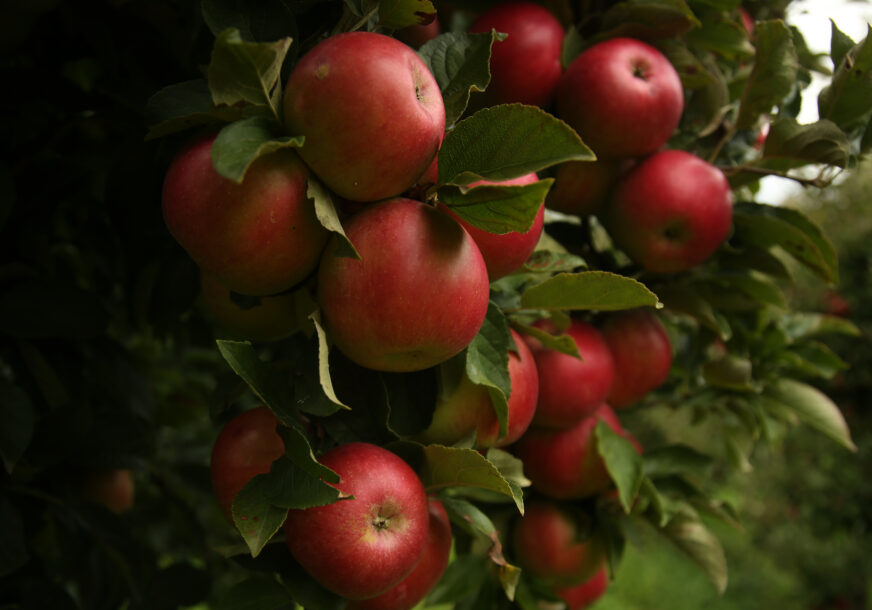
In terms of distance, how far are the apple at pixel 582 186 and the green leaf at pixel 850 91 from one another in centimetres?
24

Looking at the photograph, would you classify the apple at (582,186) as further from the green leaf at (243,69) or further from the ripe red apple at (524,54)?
the green leaf at (243,69)

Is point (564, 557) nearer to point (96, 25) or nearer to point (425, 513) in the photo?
point (425, 513)

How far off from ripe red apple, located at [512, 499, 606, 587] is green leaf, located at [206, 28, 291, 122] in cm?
66

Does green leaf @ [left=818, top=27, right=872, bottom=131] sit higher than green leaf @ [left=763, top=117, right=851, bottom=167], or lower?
higher

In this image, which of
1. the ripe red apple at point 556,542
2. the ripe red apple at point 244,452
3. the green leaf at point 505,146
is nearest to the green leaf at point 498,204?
the green leaf at point 505,146

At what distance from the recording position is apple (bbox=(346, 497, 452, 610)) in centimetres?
65

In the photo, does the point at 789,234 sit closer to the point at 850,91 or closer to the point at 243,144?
A: the point at 850,91

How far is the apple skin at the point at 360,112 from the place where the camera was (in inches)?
20.1

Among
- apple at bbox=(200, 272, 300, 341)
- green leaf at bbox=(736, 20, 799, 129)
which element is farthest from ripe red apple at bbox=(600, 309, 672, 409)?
apple at bbox=(200, 272, 300, 341)

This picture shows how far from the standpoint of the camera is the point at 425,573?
667mm

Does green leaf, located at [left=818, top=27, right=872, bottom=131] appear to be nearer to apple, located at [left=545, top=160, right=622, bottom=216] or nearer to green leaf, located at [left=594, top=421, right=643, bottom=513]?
apple, located at [left=545, top=160, right=622, bottom=216]

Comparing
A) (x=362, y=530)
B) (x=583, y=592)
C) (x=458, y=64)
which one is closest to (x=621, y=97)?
(x=458, y=64)

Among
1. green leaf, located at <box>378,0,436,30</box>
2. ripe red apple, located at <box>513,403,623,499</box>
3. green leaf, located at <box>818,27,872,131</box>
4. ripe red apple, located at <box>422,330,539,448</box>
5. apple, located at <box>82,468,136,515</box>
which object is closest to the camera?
green leaf, located at <box>378,0,436,30</box>

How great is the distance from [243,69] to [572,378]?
0.51m
